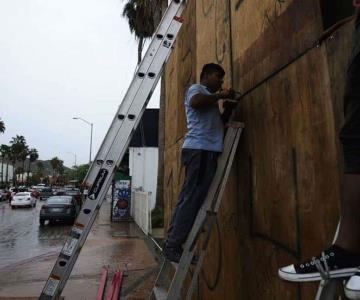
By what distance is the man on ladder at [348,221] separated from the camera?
1448 millimetres

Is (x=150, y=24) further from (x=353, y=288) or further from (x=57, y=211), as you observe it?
(x=353, y=288)

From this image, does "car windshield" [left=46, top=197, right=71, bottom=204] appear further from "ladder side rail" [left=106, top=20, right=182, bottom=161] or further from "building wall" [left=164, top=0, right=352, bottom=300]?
"ladder side rail" [left=106, top=20, right=182, bottom=161]

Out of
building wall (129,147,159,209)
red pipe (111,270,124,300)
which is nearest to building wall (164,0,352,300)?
→ red pipe (111,270,124,300)

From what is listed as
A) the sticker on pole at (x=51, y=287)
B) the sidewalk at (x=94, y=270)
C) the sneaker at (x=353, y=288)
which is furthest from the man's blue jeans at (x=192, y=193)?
the sidewalk at (x=94, y=270)

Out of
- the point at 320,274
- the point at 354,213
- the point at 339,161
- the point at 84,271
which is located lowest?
the point at 84,271

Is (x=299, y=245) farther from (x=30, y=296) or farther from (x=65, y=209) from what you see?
(x=65, y=209)

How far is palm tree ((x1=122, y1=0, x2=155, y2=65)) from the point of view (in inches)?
727

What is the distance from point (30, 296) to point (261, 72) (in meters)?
5.36

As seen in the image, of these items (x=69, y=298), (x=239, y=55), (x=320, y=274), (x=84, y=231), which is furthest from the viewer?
(x=69, y=298)

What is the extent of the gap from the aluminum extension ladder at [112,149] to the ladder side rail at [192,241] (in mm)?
893

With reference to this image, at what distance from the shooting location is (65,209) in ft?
63.0

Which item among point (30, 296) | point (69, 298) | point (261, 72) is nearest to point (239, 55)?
point (261, 72)

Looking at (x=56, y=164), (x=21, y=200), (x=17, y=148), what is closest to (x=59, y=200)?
(x=21, y=200)

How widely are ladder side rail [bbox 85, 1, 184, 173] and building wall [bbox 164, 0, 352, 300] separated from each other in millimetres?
642
